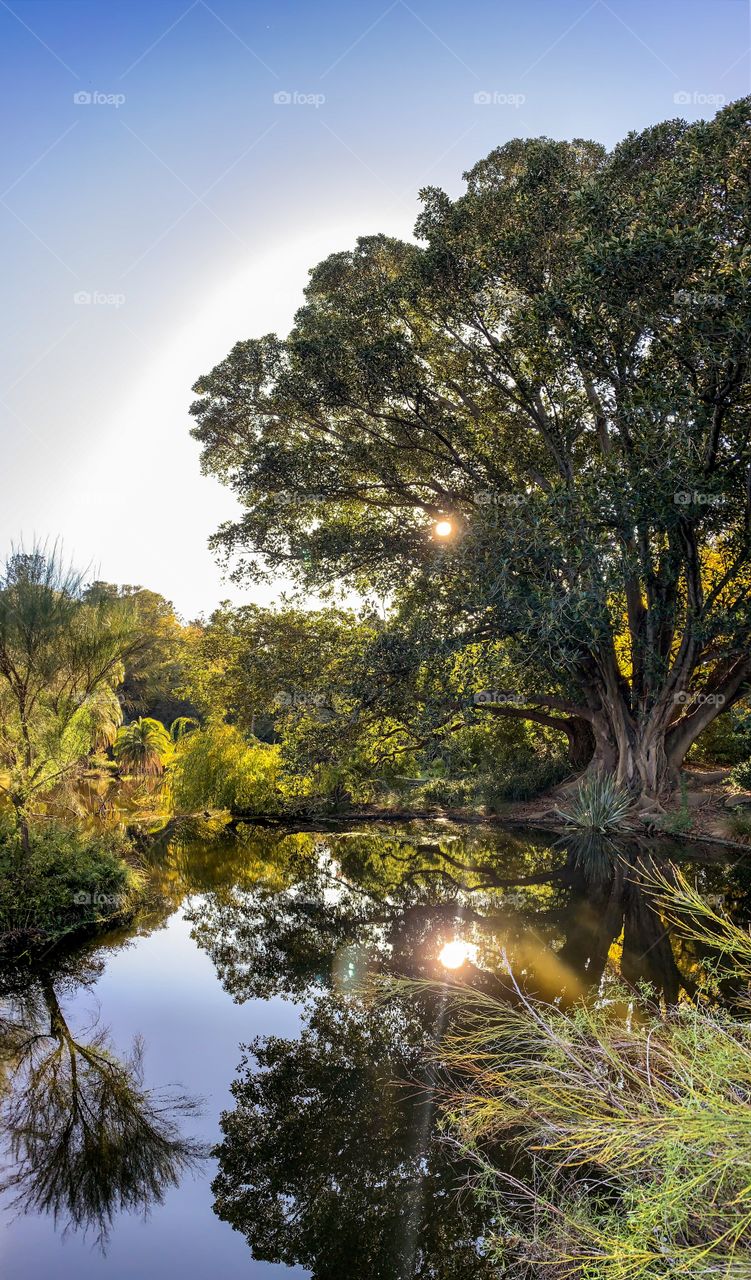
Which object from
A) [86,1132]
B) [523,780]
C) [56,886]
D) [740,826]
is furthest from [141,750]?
[86,1132]

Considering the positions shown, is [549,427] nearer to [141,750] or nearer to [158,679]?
[141,750]

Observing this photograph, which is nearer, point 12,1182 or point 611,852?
point 12,1182

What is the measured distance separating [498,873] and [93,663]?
6866mm

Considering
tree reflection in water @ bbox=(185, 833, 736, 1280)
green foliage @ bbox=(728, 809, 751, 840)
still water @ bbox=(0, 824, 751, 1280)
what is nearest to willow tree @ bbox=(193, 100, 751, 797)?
green foliage @ bbox=(728, 809, 751, 840)

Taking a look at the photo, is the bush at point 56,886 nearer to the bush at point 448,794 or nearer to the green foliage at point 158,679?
the bush at point 448,794

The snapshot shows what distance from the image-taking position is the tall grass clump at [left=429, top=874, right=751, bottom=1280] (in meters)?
2.22

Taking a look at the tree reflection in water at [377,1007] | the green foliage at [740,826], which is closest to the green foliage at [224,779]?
the tree reflection in water at [377,1007]

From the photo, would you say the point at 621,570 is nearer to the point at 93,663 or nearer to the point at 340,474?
the point at 340,474

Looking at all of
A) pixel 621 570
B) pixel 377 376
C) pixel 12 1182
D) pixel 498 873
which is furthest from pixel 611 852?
pixel 12 1182

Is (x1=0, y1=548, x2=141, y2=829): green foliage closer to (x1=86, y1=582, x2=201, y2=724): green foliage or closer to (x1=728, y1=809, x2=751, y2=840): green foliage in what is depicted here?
(x1=728, y1=809, x2=751, y2=840): green foliage

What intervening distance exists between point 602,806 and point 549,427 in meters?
7.79

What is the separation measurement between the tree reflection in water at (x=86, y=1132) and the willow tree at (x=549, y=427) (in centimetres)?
851

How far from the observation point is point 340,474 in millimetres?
15242

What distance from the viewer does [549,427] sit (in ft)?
47.3
